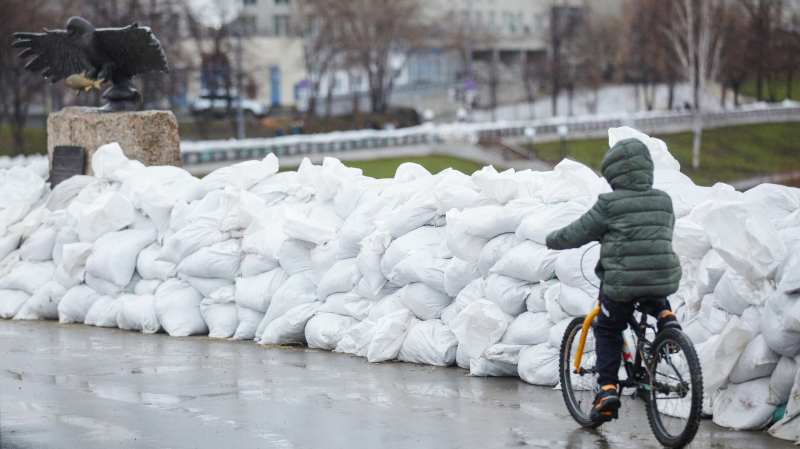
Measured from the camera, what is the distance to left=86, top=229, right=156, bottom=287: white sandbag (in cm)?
823

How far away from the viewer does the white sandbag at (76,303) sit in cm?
849

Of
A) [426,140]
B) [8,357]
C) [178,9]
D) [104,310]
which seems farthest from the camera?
[178,9]

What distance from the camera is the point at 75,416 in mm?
5188

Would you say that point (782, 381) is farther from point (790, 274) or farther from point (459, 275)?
point (459, 275)

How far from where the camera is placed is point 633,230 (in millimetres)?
4379

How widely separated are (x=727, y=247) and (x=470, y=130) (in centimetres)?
3698

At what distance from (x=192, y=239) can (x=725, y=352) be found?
4.41 meters

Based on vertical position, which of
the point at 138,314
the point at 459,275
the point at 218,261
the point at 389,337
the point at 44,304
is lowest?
the point at 44,304

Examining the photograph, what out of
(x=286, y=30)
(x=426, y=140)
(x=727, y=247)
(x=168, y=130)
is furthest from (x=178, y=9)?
(x=727, y=247)

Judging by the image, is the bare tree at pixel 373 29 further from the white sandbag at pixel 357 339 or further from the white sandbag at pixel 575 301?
the white sandbag at pixel 575 301

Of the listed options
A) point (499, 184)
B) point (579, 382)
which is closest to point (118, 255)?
point (499, 184)

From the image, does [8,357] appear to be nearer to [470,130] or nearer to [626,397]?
[626,397]

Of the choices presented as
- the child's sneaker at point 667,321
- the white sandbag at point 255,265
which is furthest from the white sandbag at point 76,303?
the child's sneaker at point 667,321

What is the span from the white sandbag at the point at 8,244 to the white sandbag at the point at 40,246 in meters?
0.28
